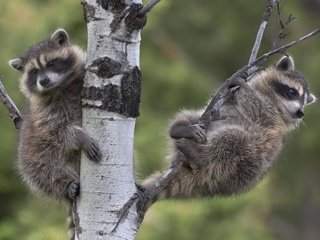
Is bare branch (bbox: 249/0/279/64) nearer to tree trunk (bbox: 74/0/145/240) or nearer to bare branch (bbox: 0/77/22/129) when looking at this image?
tree trunk (bbox: 74/0/145/240)

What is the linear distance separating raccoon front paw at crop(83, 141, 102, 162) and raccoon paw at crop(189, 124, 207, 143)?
0.88m

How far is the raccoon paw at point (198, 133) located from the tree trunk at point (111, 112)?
2.41ft

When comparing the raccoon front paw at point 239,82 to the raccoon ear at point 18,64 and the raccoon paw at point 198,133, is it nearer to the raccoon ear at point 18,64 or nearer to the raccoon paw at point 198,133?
the raccoon paw at point 198,133

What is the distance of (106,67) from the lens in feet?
13.5

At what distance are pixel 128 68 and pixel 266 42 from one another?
10239mm

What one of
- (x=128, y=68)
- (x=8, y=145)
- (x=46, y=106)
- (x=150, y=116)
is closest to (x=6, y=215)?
(x=8, y=145)

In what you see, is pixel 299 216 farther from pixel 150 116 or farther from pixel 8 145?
pixel 8 145

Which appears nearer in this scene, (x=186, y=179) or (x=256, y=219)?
(x=186, y=179)

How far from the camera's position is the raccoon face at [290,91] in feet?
18.8

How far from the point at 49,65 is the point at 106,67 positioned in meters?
1.53

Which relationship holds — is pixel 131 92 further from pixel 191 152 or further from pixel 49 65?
pixel 49 65

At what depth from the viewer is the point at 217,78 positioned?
1445 cm

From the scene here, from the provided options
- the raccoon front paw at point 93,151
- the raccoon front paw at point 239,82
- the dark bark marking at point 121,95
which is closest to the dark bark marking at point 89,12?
the dark bark marking at point 121,95

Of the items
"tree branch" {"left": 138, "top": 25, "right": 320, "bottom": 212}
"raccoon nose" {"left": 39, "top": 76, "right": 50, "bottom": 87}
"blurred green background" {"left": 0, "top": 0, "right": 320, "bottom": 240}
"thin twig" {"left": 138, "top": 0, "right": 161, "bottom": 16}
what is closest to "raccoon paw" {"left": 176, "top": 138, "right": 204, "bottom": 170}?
"tree branch" {"left": 138, "top": 25, "right": 320, "bottom": 212}
